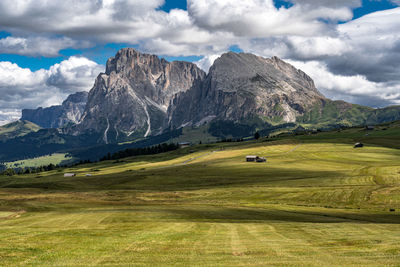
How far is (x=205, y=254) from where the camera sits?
31.1 meters

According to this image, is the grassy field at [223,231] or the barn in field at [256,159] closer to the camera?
the grassy field at [223,231]

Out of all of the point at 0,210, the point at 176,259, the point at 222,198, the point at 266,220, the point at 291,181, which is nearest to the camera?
the point at 176,259

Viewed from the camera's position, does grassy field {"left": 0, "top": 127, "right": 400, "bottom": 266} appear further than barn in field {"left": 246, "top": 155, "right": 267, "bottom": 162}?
No

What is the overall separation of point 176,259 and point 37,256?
1141 centimetres

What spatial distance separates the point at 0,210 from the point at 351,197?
7252cm

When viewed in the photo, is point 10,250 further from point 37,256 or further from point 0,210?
point 0,210

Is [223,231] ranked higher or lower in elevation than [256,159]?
higher

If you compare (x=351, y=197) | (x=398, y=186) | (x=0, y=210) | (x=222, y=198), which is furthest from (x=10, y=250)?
(x=398, y=186)

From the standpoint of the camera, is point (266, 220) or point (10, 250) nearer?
point (10, 250)

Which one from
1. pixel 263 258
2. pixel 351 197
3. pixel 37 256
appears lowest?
pixel 351 197

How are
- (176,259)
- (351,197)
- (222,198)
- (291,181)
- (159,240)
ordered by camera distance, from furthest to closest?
(291,181) → (222,198) → (351,197) → (159,240) → (176,259)

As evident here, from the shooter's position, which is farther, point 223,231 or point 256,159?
point 256,159

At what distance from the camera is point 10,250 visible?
102 feet

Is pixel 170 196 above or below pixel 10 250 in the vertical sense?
below
